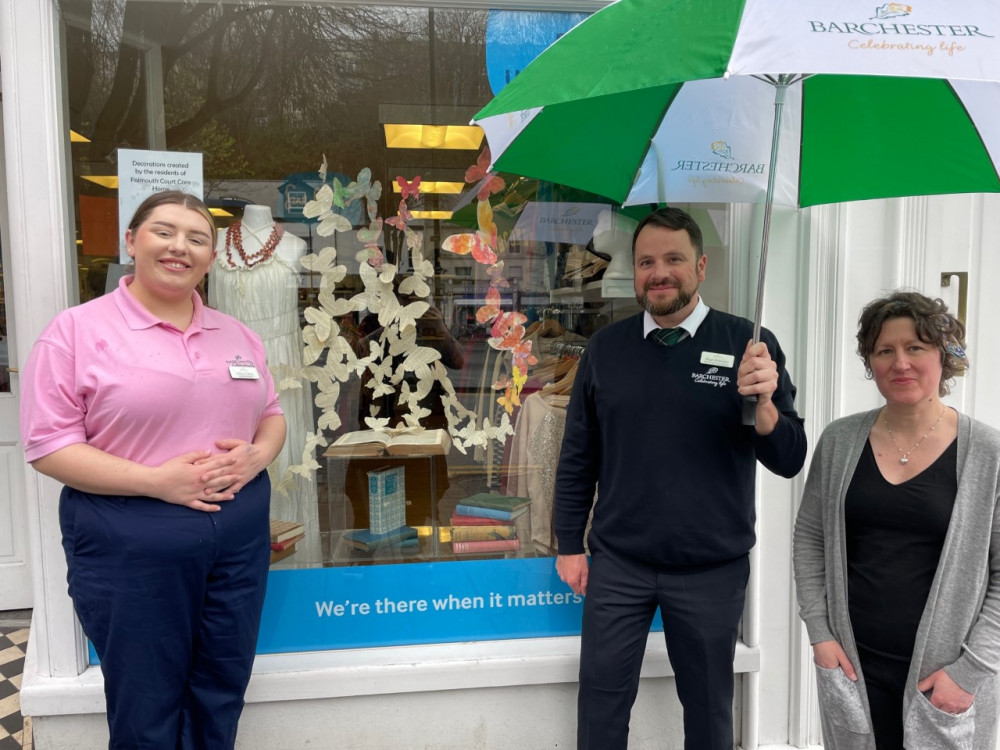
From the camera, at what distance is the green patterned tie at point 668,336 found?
6.23 feet

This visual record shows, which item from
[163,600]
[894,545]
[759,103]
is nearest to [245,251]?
[163,600]

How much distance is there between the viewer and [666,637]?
194 cm

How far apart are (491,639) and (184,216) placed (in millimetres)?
1790

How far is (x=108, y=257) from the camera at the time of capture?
7.59ft

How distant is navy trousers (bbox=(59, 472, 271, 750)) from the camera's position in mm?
1611

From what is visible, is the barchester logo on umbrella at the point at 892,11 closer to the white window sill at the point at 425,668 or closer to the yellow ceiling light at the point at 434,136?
the yellow ceiling light at the point at 434,136

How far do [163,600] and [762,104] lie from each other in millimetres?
2024

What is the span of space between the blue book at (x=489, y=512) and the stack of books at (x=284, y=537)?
0.61 meters

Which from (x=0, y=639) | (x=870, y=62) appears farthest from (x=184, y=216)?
(x=0, y=639)

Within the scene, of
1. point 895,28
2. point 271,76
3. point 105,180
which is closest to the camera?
point 895,28

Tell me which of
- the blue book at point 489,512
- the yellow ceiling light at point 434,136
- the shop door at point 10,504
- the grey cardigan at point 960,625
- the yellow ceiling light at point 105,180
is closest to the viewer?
the grey cardigan at point 960,625

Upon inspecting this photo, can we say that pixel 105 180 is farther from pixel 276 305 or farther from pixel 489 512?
pixel 489 512

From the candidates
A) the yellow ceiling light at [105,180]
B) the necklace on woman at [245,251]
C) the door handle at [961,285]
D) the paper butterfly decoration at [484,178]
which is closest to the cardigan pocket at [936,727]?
the door handle at [961,285]

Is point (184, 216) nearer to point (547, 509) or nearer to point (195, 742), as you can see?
point (195, 742)
